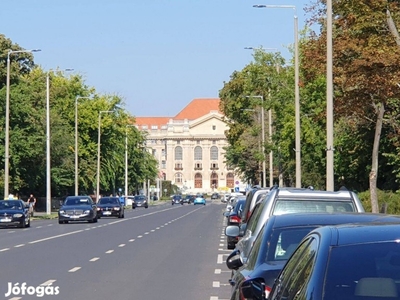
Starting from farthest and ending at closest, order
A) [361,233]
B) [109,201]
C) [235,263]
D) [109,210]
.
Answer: [109,201] < [109,210] < [235,263] < [361,233]

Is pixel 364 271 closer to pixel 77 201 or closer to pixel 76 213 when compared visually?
pixel 76 213

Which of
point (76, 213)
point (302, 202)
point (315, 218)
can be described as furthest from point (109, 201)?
point (315, 218)

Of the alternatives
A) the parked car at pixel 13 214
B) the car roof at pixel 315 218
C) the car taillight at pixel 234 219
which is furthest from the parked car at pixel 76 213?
the car roof at pixel 315 218

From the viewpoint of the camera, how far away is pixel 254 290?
7734 mm

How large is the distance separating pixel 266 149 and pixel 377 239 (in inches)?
2466

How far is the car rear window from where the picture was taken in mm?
12367

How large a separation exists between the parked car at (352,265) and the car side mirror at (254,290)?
1500 mm

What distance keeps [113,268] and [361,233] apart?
52.1 feet

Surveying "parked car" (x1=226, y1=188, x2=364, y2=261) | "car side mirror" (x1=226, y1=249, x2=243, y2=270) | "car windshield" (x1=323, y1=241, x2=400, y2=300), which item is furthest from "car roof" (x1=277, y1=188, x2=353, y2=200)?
"car windshield" (x1=323, y1=241, x2=400, y2=300)

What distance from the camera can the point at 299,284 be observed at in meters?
5.99

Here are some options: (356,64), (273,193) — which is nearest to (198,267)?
(273,193)

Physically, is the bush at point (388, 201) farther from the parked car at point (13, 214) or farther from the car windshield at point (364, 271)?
the car windshield at point (364, 271)

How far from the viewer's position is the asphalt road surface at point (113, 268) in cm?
1644

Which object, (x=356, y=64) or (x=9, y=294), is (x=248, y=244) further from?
(x=356, y=64)
